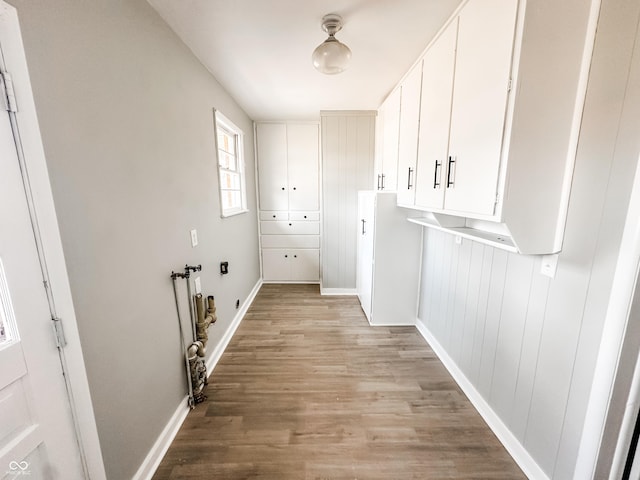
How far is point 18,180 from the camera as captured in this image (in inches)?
30.6

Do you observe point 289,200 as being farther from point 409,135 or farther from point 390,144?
point 409,135

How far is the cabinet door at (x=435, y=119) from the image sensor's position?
1451mm

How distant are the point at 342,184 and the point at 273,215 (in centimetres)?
118

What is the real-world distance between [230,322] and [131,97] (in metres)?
2.05

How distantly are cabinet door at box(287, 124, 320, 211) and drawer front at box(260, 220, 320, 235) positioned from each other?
0.81 feet

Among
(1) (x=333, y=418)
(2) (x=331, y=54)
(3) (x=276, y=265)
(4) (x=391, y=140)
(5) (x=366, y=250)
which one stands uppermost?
(2) (x=331, y=54)

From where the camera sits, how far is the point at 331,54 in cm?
156

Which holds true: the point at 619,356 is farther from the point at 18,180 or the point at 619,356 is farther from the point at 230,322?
the point at 230,322

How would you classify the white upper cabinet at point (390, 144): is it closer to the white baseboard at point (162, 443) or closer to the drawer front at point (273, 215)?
the drawer front at point (273, 215)

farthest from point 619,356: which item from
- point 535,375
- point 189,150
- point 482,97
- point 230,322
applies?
point 230,322

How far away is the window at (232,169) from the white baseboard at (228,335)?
1.14m

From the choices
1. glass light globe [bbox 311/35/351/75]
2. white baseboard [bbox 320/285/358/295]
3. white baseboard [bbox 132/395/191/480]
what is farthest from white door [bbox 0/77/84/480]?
white baseboard [bbox 320/285/358/295]

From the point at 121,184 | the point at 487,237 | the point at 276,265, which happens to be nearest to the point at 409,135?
the point at 487,237

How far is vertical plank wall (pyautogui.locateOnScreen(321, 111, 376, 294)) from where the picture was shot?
333 cm
